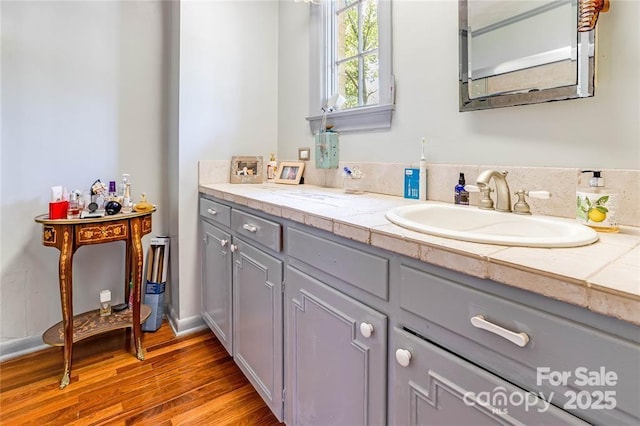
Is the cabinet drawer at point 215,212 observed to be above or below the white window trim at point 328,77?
below

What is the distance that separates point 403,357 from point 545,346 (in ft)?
1.01

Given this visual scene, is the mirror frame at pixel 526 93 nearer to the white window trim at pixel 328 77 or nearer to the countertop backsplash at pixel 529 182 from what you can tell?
the countertop backsplash at pixel 529 182

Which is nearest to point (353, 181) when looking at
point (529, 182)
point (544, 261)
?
point (529, 182)

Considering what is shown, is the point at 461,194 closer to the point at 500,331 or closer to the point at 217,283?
the point at 500,331

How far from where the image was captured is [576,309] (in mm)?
513

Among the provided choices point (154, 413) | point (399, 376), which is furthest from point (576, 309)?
point (154, 413)

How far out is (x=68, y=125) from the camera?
1924 millimetres

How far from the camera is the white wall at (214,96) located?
6.64 feet

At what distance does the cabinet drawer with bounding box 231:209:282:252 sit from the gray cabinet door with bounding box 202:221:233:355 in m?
0.15

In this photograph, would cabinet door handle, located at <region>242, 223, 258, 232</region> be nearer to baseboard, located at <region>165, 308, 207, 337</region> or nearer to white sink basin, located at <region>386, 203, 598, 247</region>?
white sink basin, located at <region>386, 203, 598, 247</region>

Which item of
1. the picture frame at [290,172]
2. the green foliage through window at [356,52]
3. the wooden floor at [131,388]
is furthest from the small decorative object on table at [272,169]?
the wooden floor at [131,388]

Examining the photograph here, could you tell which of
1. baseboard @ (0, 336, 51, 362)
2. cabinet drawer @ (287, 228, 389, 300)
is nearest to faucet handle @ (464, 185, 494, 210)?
cabinet drawer @ (287, 228, 389, 300)

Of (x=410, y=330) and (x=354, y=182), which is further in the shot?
(x=354, y=182)

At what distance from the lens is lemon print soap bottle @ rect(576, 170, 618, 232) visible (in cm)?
84
